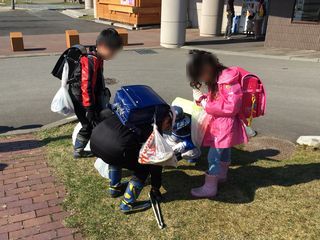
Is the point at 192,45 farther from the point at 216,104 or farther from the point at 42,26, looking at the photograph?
the point at 216,104

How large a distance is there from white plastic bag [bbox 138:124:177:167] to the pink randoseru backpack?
3.29 feet

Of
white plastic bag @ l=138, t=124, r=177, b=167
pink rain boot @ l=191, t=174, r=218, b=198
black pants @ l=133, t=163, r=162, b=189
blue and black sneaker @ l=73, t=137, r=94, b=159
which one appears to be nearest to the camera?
white plastic bag @ l=138, t=124, r=177, b=167

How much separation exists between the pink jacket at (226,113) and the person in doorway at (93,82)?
4.06ft

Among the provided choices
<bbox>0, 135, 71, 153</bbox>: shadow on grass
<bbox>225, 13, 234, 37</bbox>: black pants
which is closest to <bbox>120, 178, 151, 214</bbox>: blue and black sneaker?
<bbox>0, 135, 71, 153</bbox>: shadow on grass

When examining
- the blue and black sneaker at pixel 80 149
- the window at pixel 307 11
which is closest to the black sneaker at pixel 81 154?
the blue and black sneaker at pixel 80 149

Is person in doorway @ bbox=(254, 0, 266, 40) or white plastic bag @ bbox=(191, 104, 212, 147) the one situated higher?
person in doorway @ bbox=(254, 0, 266, 40)

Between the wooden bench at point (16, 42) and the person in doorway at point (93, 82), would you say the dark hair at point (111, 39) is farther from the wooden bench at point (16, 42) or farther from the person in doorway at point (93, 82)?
the wooden bench at point (16, 42)

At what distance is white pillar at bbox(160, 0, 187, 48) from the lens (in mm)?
12297

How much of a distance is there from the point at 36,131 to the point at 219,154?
3.24 meters

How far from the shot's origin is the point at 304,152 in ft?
16.3

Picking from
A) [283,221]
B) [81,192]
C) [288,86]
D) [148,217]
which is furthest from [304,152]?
[288,86]

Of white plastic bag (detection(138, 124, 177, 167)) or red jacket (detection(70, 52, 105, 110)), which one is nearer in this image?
white plastic bag (detection(138, 124, 177, 167))

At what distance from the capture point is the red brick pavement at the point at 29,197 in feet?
10.9

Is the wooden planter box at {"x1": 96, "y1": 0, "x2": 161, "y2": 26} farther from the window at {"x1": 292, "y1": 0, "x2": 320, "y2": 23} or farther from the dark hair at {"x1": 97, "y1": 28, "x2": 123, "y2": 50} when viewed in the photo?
the dark hair at {"x1": 97, "y1": 28, "x2": 123, "y2": 50}
